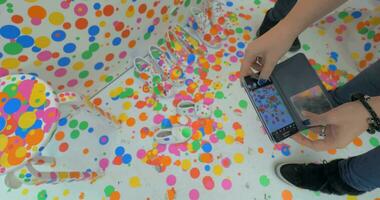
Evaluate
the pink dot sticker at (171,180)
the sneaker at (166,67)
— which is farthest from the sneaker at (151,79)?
the pink dot sticker at (171,180)

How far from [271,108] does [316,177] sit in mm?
358

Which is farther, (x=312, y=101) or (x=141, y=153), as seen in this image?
(x=141, y=153)

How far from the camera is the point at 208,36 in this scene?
5.00 feet

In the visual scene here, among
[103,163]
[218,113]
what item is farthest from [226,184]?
[103,163]

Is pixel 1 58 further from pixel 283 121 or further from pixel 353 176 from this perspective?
pixel 353 176

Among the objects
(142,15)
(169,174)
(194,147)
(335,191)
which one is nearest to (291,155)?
(335,191)

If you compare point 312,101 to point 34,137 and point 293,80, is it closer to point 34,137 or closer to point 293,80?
point 293,80

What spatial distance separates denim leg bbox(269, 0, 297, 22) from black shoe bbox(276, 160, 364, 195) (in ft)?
2.36

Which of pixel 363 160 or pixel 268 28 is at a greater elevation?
pixel 268 28

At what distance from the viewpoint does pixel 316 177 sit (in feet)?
3.63

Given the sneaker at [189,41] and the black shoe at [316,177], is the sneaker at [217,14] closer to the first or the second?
the sneaker at [189,41]

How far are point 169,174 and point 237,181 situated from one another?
298 millimetres

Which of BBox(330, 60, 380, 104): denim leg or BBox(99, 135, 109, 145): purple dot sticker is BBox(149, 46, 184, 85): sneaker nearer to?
BBox(99, 135, 109, 145): purple dot sticker

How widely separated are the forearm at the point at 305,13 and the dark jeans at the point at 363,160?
41 cm
